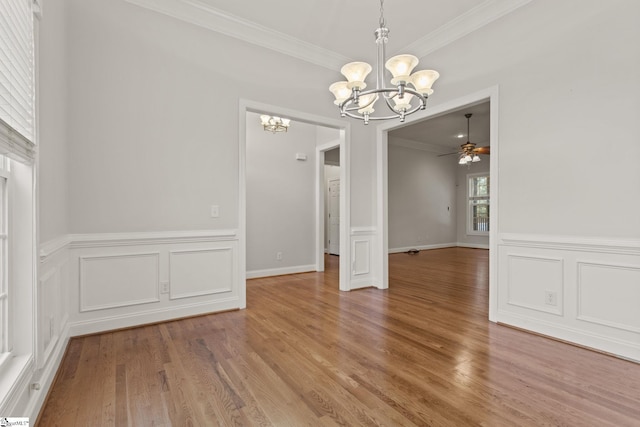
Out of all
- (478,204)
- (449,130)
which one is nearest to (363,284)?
(449,130)

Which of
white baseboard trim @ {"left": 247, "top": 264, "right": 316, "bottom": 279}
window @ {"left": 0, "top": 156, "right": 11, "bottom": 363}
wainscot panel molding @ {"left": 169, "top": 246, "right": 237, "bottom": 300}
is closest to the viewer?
window @ {"left": 0, "top": 156, "right": 11, "bottom": 363}

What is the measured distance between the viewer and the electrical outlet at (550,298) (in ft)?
8.64

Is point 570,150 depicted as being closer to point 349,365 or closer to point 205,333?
point 349,365

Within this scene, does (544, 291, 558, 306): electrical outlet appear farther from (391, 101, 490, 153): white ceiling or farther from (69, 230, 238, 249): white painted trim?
(391, 101, 490, 153): white ceiling

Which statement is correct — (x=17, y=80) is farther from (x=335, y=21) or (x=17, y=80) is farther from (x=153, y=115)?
(x=335, y=21)

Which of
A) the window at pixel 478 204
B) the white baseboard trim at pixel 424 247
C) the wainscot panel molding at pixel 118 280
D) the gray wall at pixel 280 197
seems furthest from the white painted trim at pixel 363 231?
the window at pixel 478 204

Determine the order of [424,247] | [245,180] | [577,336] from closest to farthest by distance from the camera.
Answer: [577,336] → [245,180] → [424,247]

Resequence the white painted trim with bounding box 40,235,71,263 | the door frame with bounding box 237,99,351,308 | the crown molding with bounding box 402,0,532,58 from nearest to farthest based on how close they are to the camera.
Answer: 1. the white painted trim with bounding box 40,235,71,263
2. the crown molding with bounding box 402,0,532,58
3. the door frame with bounding box 237,99,351,308

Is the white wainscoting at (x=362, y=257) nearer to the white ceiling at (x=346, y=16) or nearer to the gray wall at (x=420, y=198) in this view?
the white ceiling at (x=346, y=16)

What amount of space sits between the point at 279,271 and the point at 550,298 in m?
3.85

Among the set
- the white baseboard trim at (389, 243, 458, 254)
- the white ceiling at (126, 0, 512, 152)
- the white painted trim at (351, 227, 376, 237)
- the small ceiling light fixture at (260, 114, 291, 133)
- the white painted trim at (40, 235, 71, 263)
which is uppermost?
the white ceiling at (126, 0, 512, 152)

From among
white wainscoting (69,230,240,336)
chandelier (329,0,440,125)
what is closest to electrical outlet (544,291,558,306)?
chandelier (329,0,440,125)

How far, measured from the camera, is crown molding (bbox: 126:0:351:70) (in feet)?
9.97

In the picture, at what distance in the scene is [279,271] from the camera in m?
5.36
